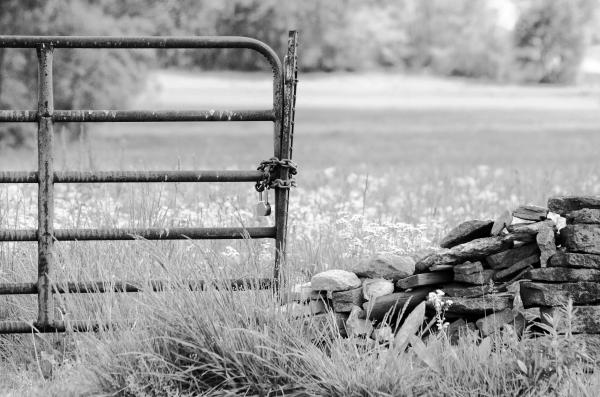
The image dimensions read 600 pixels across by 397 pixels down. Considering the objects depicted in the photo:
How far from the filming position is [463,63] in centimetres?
5138

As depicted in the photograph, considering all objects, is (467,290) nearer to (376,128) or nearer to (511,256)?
(511,256)

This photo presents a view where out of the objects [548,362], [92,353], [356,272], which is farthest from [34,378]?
[548,362]

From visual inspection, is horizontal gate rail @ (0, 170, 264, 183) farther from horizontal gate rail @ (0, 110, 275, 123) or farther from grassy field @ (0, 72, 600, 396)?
grassy field @ (0, 72, 600, 396)

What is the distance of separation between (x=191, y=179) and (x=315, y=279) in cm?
78

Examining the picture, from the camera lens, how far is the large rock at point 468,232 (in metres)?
4.86

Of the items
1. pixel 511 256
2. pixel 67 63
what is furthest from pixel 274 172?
pixel 67 63

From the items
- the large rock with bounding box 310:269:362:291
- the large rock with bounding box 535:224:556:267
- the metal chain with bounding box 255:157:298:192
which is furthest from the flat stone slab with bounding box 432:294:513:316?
the metal chain with bounding box 255:157:298:192

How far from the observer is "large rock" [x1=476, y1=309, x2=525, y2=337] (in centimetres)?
453

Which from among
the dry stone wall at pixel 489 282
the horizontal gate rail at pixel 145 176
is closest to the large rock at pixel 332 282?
the dry stone wall at pixel 489 282

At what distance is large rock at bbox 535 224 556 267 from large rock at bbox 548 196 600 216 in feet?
0.44

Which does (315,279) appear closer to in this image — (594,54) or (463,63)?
(463,63)

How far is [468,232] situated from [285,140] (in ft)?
3.25

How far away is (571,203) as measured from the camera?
185 inches

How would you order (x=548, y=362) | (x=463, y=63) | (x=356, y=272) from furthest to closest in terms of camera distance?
(x=463, y=63) < (x=356, y=272) < (x=548, y=362)
